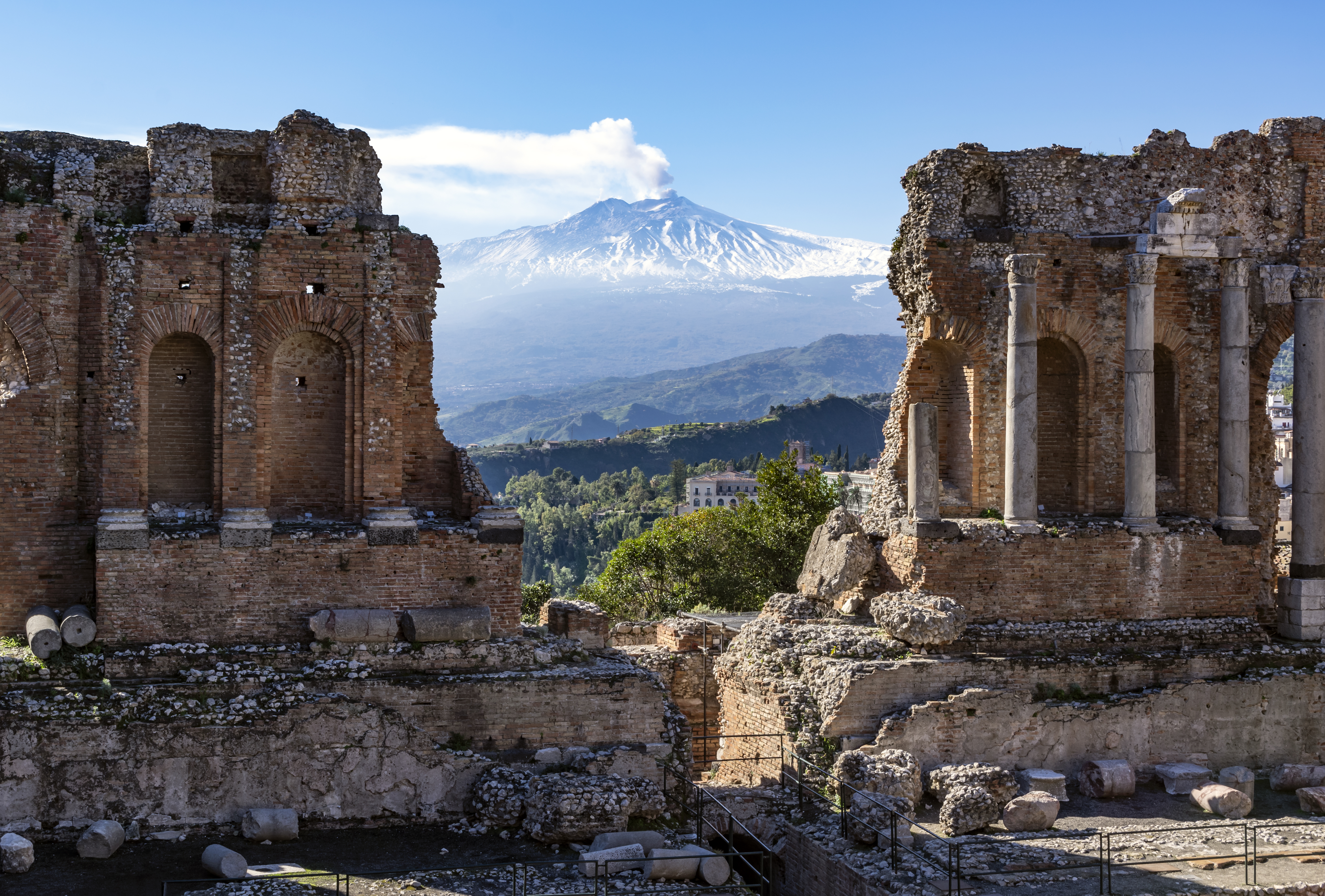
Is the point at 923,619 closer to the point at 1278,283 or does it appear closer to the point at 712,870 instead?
the point at 712,870

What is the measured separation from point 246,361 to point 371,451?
7.32 ft

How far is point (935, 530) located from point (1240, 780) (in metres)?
5.95

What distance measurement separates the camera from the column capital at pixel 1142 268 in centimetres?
2327

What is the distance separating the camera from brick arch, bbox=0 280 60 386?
747 inches

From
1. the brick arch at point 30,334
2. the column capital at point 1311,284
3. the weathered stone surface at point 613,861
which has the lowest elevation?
the weathered stone surface at point 613,861

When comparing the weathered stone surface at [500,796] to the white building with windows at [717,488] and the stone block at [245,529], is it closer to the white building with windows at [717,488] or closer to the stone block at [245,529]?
the stone block at [245,529]

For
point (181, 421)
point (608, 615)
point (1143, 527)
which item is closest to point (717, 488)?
point (1143, 527)

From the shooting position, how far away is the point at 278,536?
63.4 ft

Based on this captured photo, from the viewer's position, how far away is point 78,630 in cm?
1825

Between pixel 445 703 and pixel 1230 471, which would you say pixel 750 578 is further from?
pixel 445 703

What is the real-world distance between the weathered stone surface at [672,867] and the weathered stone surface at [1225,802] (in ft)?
27.4

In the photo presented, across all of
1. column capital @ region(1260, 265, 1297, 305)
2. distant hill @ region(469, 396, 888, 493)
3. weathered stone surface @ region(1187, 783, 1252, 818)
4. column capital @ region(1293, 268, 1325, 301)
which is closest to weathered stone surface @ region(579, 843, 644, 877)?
weathered stone surface @ region(1187, 783, 1252, 818)

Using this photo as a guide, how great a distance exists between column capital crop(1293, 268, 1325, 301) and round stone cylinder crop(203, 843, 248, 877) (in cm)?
1982

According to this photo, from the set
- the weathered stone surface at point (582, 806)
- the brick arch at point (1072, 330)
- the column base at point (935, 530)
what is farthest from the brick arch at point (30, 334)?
the brick arch at point (1072, 330)
